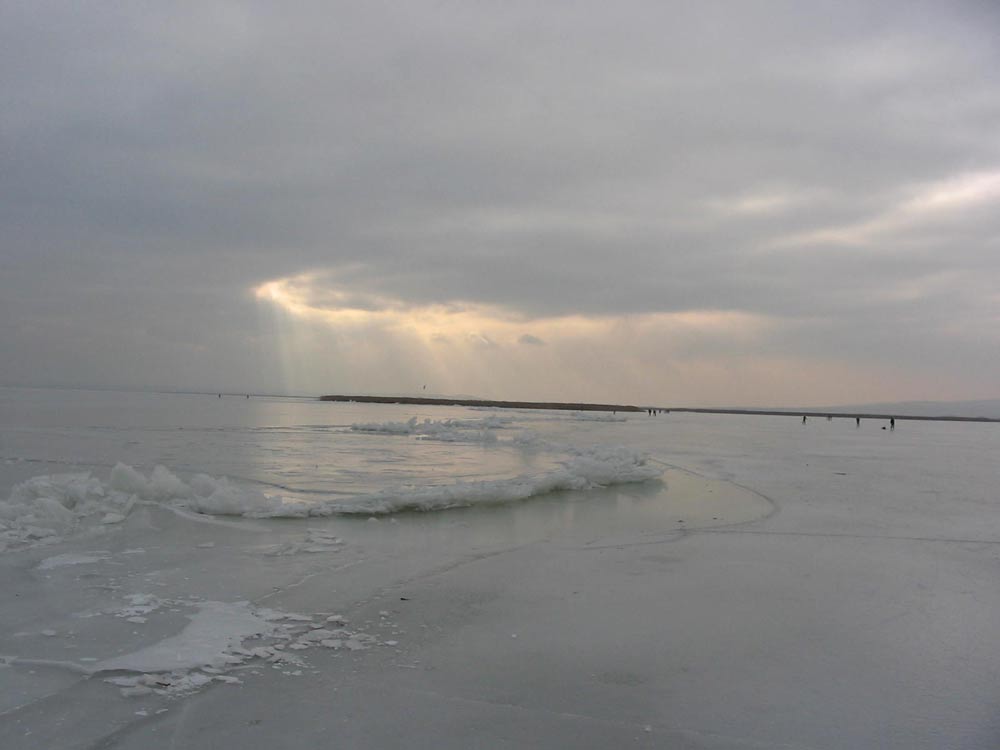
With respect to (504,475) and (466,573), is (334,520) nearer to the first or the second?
(466,573)

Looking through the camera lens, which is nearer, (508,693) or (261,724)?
(261,724)

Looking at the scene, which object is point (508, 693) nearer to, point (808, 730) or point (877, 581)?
point (808, 730)

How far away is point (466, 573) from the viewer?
221 inches

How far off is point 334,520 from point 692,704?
5.48 metres

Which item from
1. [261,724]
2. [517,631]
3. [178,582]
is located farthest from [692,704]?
[178,582]

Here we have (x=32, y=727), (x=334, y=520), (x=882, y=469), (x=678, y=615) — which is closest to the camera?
(x=32, y=727)

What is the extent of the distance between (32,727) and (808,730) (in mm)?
3248

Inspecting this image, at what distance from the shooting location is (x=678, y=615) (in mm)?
4504

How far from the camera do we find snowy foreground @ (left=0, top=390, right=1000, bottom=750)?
9.68 feet

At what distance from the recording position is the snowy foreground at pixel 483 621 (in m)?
2.95

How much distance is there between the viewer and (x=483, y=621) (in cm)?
437

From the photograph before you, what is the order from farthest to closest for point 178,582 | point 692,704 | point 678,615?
point 178,582
point 678,615
point 692,704

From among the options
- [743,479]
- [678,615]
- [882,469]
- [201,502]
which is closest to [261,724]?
[678,615]

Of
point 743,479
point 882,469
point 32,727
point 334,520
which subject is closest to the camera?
point 32,727
